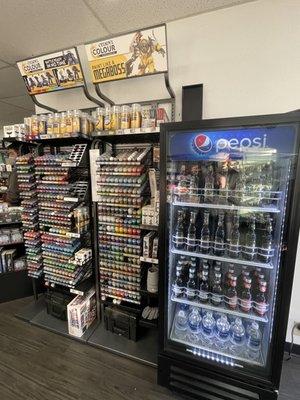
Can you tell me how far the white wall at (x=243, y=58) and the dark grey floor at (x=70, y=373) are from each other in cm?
133

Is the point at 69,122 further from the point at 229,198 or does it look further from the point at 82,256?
the point at 229,198

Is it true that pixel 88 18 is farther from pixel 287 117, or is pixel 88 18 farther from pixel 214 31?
pixel 287 117

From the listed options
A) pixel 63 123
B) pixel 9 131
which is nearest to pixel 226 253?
pixel 63 123

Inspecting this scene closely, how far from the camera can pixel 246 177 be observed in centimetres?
149

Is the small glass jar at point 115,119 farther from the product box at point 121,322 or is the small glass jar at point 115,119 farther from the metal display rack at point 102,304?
the product box at point 121,322

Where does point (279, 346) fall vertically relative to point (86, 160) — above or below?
below

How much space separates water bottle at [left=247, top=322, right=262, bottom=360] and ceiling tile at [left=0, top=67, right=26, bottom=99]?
3.67m

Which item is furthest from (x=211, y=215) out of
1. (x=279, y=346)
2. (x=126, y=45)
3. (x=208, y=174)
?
(x=126, y=45)

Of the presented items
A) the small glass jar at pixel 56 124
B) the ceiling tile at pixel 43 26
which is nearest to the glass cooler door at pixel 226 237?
the small glass jar at pixel 56 124

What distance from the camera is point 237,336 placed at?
1.58m

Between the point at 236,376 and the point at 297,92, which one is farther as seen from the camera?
the point at 297,92

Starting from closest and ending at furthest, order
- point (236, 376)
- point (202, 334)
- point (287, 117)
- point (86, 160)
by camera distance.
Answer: point (287, 117) → point (236, 376) → point (202, 334) → point (86, 160)

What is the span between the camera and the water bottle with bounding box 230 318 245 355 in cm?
157

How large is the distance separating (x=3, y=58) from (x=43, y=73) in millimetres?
716
